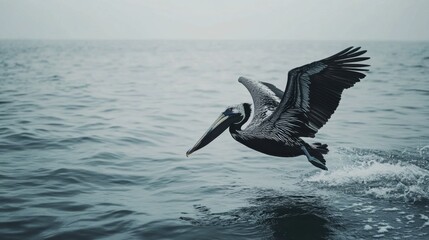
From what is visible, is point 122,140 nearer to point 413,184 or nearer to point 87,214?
point 87,214

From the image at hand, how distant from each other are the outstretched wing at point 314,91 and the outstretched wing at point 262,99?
2.85ft

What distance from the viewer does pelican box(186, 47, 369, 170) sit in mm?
6352

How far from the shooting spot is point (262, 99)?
8.41 meters

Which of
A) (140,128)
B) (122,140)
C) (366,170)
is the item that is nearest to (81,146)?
(122,140)

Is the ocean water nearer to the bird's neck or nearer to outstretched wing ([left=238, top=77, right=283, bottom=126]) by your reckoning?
the bird's neck

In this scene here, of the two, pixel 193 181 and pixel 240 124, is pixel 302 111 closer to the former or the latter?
pixel 240 124

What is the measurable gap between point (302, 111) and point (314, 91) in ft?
1.08

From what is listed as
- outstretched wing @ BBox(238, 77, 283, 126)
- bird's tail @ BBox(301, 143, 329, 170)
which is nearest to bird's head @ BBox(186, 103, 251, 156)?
outstretched wing @ BBox(238, 77, 283, 126)

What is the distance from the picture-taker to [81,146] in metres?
10.6

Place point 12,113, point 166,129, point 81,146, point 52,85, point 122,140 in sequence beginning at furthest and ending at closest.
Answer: point 52,85 → point 12,113 → point 166,129 → point 122,140 → point 81,146

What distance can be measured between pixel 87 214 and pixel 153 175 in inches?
85.6

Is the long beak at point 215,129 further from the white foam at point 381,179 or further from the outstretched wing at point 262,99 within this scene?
the white foam at point 381,179

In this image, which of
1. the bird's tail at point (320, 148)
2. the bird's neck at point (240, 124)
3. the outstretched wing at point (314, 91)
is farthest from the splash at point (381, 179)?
the bird's neck at point (240, 124)

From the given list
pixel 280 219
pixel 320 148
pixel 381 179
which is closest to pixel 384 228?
pixel 280 219
